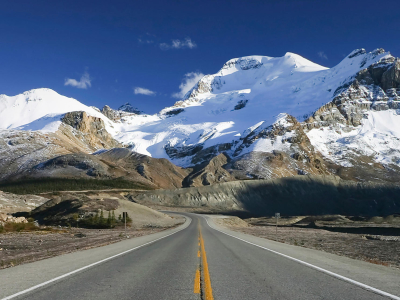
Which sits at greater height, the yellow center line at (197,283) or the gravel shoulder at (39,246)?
the yellow center line at (197,283)

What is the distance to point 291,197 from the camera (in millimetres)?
139625

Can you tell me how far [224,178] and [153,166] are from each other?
44.0 metres

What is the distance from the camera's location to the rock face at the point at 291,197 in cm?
12088

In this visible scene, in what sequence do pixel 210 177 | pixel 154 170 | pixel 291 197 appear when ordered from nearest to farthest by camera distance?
pixel 291 197
pixel 210 177
pixel 154 170

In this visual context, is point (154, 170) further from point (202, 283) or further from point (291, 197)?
point (202, 283)

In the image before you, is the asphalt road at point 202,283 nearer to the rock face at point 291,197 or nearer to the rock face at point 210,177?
the rock face at point 291,197

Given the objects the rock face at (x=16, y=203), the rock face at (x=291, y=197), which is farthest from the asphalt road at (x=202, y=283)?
the rock face at (x=291, y=197)

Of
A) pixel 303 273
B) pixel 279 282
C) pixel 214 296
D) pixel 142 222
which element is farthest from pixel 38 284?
pixel 142 222

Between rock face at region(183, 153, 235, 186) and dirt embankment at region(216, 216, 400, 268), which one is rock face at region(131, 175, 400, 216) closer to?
rock face at region(183, 153, 235, 186)

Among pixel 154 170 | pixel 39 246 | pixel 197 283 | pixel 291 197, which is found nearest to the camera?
pixel 197 283

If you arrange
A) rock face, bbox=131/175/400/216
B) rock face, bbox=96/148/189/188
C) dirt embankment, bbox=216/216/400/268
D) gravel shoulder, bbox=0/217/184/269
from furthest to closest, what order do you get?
rock face, bbox=96/148/189/188, rock face, bbox=131/175/400/216, dirt embankment, bbox=216/216/400/268, gravel shoulder, bbox=0/217/184/269

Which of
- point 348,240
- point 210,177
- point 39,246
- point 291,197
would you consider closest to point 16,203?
point 39,246

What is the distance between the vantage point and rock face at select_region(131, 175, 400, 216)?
12088 cm

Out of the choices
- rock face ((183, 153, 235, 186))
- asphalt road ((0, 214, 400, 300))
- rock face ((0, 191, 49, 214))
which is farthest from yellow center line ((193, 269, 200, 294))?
rock face ((183, 153, 235, 186))
